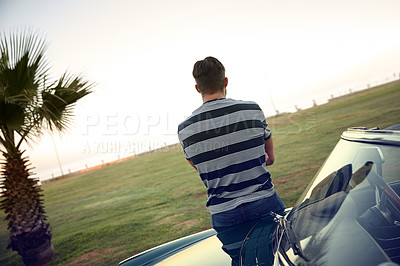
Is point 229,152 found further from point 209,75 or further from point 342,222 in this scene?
point 342,222

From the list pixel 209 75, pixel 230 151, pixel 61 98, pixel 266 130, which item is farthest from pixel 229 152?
pixel 61 98

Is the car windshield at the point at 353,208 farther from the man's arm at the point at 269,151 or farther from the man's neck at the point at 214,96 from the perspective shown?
the man's neck at the point at 214,96

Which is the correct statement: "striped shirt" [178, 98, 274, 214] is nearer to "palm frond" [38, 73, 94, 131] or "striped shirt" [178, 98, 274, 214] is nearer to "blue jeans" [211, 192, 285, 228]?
"blue jeans" [211, 192, 285, 228]

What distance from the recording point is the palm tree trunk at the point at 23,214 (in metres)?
4.80

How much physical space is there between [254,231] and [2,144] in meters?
4.91

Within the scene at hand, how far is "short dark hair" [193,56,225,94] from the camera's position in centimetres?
167

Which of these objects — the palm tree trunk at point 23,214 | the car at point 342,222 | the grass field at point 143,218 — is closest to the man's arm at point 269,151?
the car at point 342,222

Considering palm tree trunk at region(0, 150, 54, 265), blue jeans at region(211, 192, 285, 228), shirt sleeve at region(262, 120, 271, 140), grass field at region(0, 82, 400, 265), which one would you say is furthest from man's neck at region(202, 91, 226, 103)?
palm tree trunk at region(0, 150, 54, 265)

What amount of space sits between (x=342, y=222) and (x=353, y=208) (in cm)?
10

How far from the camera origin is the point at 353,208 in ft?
3.72

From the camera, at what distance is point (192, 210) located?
18.6 ft

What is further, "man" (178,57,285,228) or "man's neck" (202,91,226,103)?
"man's neck" (202,91,226,103)

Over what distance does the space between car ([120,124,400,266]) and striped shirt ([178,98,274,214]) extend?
0.21 meters

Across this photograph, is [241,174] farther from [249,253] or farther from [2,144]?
[2,144]
